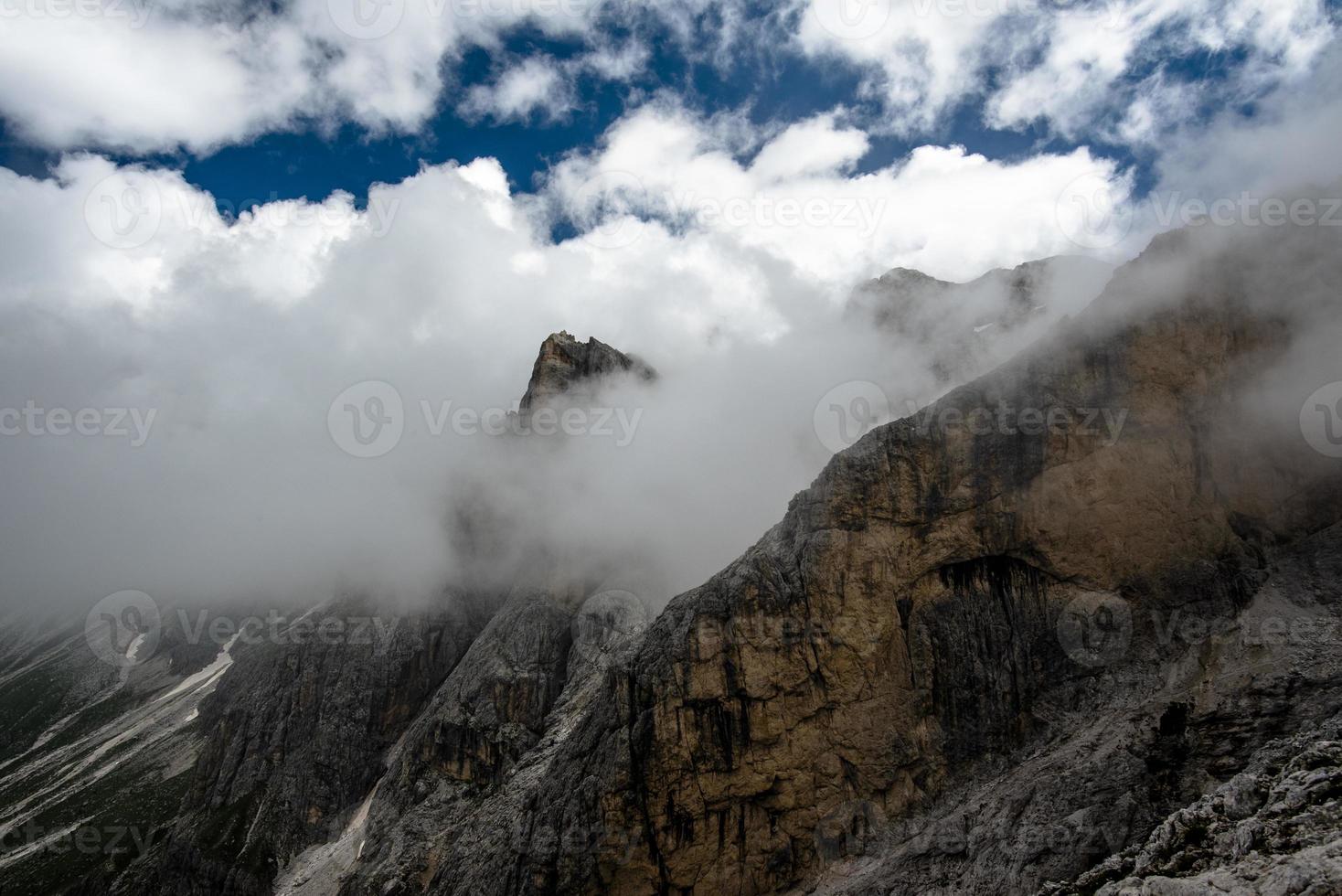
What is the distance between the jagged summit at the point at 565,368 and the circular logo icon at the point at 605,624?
52568mm

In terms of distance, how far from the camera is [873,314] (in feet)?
642

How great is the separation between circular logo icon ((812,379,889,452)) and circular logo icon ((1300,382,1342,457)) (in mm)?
91177

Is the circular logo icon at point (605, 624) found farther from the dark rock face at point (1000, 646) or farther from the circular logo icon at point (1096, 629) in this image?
the circular logo icon at point (1096, 629)

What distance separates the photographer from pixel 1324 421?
5162 centimetres

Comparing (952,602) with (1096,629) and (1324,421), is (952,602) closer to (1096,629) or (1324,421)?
Result: (1096,629)

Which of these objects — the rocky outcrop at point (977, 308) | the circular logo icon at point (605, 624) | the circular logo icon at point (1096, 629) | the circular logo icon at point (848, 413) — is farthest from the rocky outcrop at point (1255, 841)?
the rocky outcrop at point (977, 308)

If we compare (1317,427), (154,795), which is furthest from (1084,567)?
(154,795)

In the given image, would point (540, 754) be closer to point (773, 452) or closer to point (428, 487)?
point (773, 452)

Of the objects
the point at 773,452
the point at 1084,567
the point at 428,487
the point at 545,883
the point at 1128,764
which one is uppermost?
the point at 428,487

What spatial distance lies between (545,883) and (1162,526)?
59.1 metres

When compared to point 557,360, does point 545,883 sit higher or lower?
lower

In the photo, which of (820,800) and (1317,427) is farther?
(820,800)

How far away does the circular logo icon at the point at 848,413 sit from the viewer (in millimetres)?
151750

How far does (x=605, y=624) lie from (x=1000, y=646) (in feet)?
219
